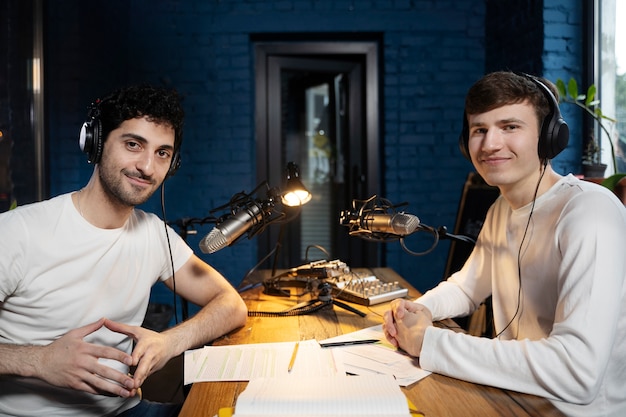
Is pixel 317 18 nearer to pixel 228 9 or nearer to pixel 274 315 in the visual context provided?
pixel 228 9

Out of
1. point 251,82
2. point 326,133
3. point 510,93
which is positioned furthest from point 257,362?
point 326,133

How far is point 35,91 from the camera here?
2756 mm

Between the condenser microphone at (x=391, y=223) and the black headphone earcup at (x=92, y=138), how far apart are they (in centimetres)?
77

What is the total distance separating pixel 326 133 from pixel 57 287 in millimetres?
3514

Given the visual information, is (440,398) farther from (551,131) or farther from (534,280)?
(551,131)

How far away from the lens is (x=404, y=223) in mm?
1390

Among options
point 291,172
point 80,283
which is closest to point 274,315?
point 291,172

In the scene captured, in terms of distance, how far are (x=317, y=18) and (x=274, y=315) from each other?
9.46 feet

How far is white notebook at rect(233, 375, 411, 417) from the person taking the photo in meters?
0.87

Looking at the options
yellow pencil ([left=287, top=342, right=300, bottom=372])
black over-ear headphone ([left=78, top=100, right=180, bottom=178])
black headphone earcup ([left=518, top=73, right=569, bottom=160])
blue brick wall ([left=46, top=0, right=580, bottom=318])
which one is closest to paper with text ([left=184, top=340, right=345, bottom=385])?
yellow pencil ([left=287, top=342, right=300, bottom=372])

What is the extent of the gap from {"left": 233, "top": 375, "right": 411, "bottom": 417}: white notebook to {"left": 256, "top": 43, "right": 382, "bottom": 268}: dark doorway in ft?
9.27

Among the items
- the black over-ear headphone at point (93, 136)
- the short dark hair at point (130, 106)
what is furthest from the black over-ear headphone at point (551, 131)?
the black over-ear headphone at point (93, 136)

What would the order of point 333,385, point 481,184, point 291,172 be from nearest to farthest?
1. point 333,385
2. point 291,172
3. point 481,184

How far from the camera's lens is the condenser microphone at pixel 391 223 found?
1383 mm
